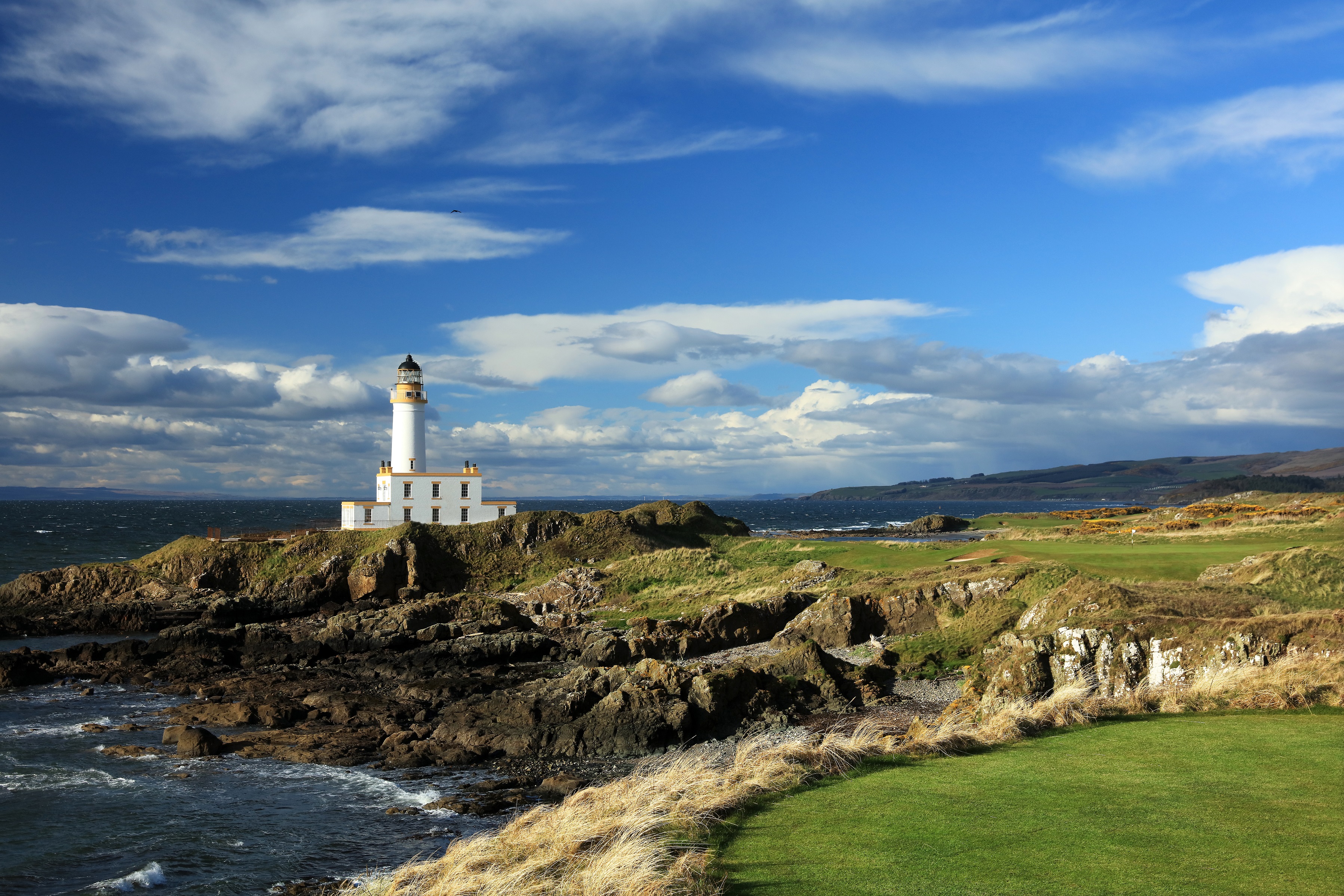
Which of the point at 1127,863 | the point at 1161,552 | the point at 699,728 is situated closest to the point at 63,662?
the point at 699,728

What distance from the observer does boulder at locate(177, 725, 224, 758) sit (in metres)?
18.8

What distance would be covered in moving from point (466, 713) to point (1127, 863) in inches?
627

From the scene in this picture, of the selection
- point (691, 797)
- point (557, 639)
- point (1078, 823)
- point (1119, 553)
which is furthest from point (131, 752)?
point (1119, 553)

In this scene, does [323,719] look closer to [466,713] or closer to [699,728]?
[466,713]

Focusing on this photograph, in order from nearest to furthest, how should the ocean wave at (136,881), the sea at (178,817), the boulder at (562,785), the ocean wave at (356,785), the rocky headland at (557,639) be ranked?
the ocean wave at (136,881) < the sea at (178,817) < the boulder at (562,785) < the ocean wave at (356,785) < the rocky headland at (557,639)

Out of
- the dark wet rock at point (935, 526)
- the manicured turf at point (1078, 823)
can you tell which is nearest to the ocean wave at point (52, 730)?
the manicured turf at point (1078, 823)

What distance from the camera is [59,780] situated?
17203 mm

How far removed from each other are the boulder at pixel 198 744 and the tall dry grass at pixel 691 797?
8985 millimetres

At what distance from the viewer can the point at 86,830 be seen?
1438cm

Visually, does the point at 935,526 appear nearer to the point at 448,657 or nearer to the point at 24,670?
the point at 448,657

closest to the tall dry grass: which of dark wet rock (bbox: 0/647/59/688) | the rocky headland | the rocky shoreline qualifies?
the rocky headland

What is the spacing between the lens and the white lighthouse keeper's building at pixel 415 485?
53.8 meters

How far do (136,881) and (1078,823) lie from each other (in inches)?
484

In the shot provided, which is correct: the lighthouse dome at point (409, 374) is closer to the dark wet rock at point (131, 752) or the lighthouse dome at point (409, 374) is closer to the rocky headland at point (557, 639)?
the rocky headland at point (557, 639)
